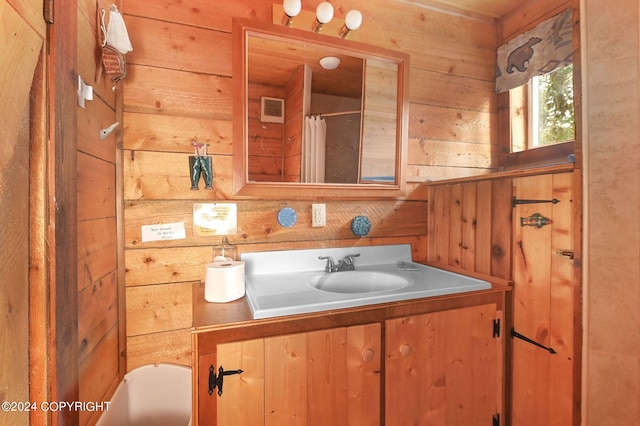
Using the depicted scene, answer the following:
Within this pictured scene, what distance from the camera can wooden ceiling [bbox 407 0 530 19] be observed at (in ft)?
5.15

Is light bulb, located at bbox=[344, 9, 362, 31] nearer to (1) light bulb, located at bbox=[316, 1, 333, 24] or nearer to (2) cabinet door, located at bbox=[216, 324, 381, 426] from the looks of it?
(1) light bulb, located at bbox=[316, 1, 333, 24]

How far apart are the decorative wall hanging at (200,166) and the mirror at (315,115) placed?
11cm

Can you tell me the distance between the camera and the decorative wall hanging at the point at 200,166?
1.19 metres

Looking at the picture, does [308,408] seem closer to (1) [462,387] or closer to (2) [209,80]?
(1) [462,387]

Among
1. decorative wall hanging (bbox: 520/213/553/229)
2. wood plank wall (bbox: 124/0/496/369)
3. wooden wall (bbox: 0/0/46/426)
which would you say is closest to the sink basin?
wood plank wall (bbox: 124/0/496/369)

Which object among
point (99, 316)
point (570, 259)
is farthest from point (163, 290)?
point (570, 259)

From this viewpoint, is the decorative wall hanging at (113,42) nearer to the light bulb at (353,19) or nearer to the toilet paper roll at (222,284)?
the toilet paper roll at (222,284)

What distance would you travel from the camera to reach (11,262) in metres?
0.56

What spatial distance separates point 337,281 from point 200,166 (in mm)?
754

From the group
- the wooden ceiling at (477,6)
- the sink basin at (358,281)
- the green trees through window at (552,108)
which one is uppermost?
the wooden ceiling at (477,6)

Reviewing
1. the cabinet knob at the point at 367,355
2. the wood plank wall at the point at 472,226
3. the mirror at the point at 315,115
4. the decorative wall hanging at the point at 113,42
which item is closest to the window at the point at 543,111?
the wood plank wall at the point at 472,226

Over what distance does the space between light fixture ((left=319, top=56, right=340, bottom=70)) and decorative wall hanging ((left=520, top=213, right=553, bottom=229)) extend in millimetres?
1012

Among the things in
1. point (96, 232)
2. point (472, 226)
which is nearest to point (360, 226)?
point (472, 226)

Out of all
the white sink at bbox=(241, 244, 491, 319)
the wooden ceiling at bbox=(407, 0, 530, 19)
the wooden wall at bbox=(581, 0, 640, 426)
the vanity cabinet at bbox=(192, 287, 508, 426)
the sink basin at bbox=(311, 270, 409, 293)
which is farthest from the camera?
the wooden ceiling at bbox=(407, 0, 530, 19)
